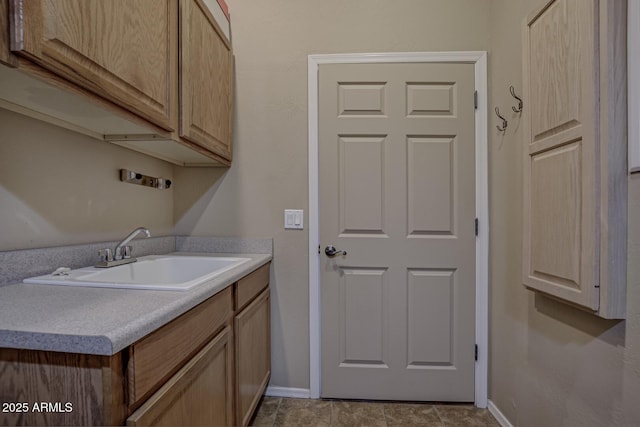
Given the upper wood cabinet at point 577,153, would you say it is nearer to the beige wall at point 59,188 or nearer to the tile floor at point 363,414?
the tile floor at point 363,414

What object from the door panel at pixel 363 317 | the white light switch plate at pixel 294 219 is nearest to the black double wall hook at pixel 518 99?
the door panel at pixel 363 317

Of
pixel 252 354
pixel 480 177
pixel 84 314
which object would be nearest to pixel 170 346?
pixel 84 314

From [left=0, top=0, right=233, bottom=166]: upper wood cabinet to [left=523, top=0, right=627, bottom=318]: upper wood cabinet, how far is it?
4.80ft

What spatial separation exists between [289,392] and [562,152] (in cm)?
186

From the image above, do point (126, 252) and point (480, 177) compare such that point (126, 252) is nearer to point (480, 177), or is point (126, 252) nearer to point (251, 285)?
point (251, 285)

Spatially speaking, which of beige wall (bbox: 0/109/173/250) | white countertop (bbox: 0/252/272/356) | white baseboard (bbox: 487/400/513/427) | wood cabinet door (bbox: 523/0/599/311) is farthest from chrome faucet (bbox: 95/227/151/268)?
white baseboard (bbox: 487/400/513/427)

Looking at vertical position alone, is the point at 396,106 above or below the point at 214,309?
above

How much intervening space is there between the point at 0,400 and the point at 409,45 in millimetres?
2185

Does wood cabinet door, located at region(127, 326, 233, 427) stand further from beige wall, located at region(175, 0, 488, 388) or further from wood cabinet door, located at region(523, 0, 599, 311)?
wood cabinet door, located at region(523, 0, 599, 311)

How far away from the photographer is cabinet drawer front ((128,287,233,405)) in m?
0.64

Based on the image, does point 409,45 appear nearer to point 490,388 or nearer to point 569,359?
point 569,359

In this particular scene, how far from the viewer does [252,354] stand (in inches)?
57.2

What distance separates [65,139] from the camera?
44.8 inches

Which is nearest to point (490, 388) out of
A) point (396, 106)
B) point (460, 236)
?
point (460, 236)
